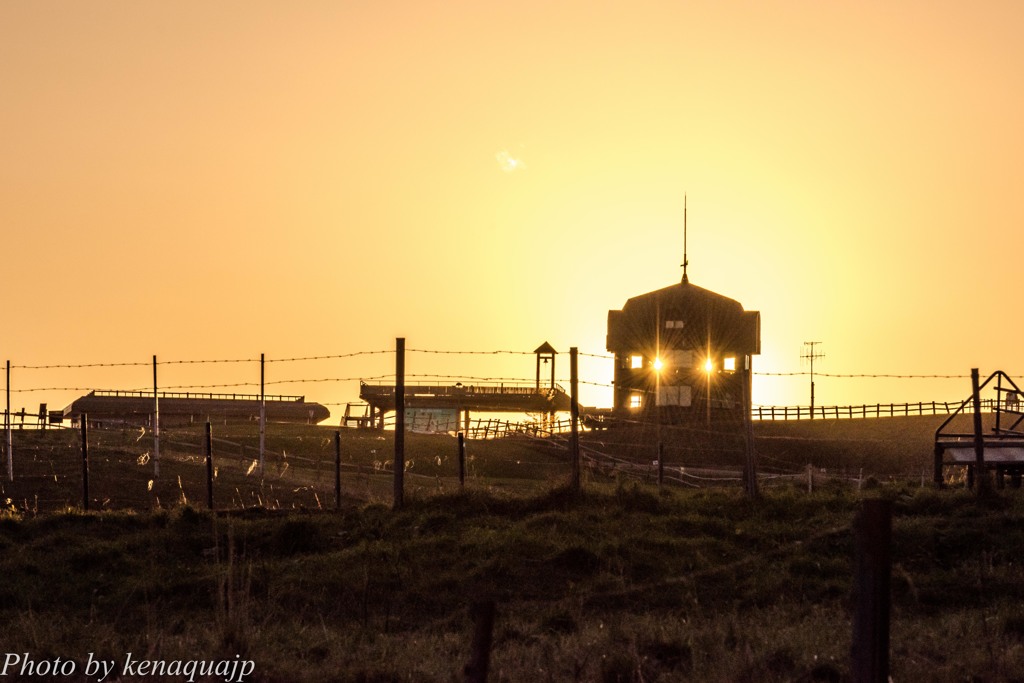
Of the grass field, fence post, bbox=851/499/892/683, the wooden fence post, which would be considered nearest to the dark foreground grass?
the grass field

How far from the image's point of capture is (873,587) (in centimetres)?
839

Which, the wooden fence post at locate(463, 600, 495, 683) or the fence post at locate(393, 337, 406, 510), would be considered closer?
the wooden fence post at locate(463, 600, 495, 683)

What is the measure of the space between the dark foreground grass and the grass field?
0.14 feet

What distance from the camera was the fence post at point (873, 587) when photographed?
838 centimetres

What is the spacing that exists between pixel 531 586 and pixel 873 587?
9412mm

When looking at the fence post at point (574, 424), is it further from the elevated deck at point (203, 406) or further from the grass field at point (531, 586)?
the elevated deck at point (203, 406)

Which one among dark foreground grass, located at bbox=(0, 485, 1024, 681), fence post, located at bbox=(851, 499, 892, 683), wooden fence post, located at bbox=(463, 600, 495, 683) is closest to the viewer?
fence post, located at bbox=(851, 499, 892, 683)

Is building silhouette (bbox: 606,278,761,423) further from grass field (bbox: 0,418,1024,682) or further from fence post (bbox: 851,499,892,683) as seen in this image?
fence post (bbox: 851,499,892,683)

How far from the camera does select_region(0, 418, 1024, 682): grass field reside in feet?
38.2

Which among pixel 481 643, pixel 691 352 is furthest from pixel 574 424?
pixel 691 352

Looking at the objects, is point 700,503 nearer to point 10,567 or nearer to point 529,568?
point 529,568

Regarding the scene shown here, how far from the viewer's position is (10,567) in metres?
18.2

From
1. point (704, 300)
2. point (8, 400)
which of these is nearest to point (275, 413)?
point (704, 300)

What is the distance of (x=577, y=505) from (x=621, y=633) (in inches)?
384
